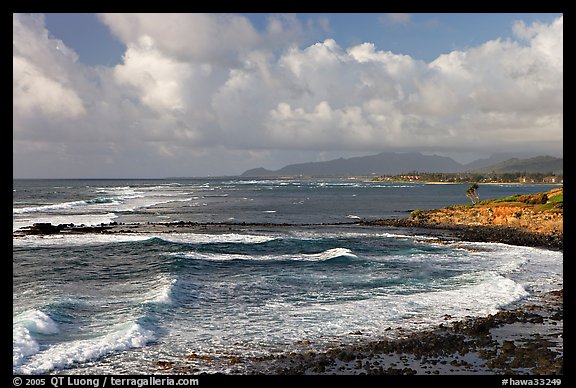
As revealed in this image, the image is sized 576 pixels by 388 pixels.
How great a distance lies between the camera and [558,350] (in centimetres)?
1433

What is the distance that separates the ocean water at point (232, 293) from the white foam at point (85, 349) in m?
0.04

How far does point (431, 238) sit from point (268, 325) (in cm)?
3258

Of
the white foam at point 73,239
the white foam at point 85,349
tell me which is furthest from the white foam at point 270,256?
the white foam at point 85,349

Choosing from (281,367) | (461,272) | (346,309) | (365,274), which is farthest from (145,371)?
(461,272)

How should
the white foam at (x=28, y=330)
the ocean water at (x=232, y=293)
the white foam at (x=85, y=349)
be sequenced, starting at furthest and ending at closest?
the ocean water at (x=232, y=293), the white foam at (x=28, y=330), the white foam at (x=85, y=349)

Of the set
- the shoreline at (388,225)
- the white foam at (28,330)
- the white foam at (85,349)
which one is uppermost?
the white foam at (28,330)

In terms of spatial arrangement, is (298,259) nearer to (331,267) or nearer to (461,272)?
(331,267)

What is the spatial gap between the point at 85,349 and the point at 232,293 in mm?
9118

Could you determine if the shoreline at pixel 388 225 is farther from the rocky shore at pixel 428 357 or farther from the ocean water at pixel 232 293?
the rocky shore at pixel 428 357

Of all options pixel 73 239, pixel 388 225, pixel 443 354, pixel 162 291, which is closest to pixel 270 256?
pixel 162 291

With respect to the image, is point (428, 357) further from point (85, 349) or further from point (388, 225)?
point (388, 225)

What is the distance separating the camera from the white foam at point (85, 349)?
13.6 metres
